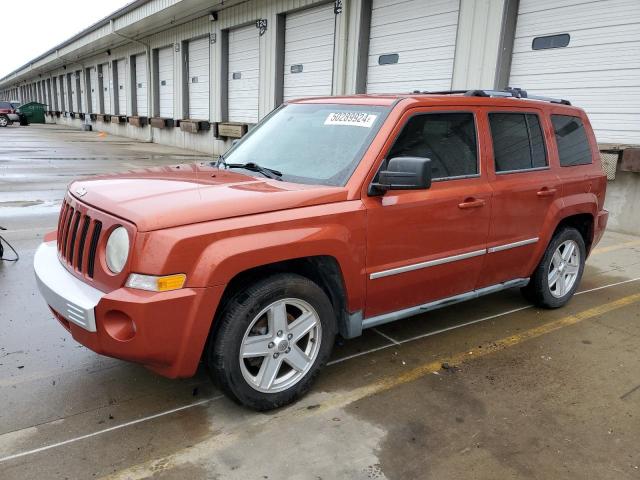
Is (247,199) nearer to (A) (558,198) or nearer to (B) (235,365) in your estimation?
(B) (235,365)

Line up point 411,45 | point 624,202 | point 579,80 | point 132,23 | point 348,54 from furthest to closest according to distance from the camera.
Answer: point 132,23 → point 348,54 → point 411,45 → point 579,80 → point 624,202

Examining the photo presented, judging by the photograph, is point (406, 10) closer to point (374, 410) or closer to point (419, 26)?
point (419, 26)

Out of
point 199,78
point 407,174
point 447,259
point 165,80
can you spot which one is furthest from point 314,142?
point 165,80

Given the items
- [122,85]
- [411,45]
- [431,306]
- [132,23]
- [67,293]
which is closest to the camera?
[67,293]

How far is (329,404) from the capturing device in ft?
10.5

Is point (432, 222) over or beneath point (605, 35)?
beneath

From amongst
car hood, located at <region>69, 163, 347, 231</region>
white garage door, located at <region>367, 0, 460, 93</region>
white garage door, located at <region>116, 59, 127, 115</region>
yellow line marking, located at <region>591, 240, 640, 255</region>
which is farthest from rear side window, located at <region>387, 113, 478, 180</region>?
white garage door, located at <region>116, 59, 127, 115</region>

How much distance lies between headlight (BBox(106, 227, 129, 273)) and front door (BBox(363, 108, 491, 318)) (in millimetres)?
1408

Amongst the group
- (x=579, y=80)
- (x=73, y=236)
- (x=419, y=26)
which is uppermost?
(x=419, y=26)

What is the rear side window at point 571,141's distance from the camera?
4.63 m

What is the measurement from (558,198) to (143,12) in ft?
67.9

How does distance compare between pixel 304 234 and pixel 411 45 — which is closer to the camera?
pixel 304 234

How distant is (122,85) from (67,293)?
103 ft

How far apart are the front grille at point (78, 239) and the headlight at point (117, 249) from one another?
13cm
